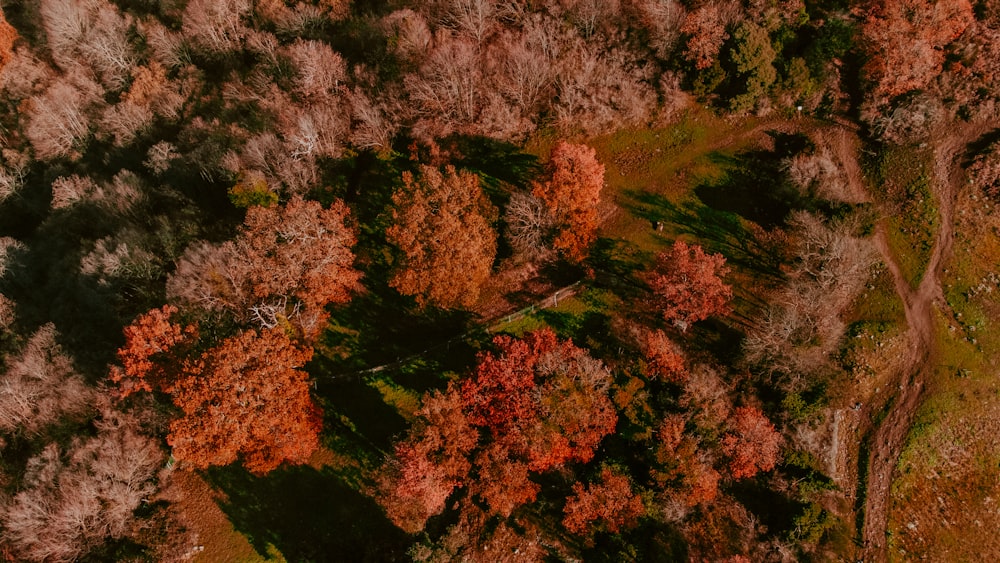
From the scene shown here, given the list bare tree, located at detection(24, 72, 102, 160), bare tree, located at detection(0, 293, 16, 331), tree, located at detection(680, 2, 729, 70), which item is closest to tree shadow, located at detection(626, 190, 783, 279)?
tree, located at detection(680, 2, 729, 70)

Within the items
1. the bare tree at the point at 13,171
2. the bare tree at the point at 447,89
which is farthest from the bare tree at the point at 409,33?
the bare tree at the point at 13,171

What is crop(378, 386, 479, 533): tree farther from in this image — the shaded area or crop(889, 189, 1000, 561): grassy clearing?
crop(889, 189, 1000, 561): grassy clearing

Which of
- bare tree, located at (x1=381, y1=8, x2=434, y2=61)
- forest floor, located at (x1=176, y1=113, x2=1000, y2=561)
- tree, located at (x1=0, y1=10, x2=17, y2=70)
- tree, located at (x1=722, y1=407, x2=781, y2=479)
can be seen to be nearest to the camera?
tree, located at (x1=722, y1=407, x2=781, y2=479)

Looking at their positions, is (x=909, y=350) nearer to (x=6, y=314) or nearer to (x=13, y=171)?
(x=6, y=314)

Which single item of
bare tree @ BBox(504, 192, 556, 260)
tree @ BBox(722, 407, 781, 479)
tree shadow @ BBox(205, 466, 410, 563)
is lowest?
tree shadow @ BBox(205, 466, 410, 563)

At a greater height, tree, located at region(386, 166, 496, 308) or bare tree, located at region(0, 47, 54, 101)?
tree, located at region(386, 166, 496, 308)

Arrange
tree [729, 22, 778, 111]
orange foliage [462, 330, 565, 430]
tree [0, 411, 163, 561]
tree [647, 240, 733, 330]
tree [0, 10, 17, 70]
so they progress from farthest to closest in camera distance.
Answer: tree [0, 10, 17, 70]
tree [729, 22, 778, 111]
tree [647, 240, 733, 330]
tree [0, 411, 163, 561]
orange foliage [462, 330, 565, 430]

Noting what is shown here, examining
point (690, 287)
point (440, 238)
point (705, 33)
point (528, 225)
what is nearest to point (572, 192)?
point (528, 225)

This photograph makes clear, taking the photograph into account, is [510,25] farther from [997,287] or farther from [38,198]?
[38,198]
